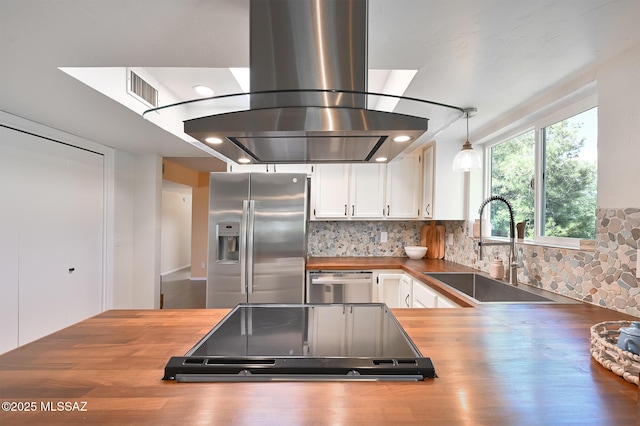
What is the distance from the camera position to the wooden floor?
15.1 ft

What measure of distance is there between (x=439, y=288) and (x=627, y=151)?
118cm

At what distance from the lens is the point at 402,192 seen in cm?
318

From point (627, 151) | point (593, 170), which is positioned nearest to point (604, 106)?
point (627, 151)

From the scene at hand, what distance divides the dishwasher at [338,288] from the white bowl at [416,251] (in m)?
0.65

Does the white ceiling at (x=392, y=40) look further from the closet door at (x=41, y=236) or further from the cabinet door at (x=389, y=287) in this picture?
the cabinet door at (x=389, y=287)

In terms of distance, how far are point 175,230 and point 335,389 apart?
7.43 meters

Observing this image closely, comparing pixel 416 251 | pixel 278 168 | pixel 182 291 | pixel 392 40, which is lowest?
pixel 182 291

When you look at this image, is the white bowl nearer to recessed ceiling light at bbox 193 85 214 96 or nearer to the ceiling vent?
recessed ceiling light at bbox 193 85 214 96

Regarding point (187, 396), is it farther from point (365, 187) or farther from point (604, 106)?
point (365, 187)

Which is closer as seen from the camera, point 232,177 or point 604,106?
point 604,106

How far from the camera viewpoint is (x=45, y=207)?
7.88 feet

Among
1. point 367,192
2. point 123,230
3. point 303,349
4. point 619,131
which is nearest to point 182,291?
point 123,230

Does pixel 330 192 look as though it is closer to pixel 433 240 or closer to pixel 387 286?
pixel 387 286

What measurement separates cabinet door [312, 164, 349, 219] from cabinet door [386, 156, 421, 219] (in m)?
0.46
